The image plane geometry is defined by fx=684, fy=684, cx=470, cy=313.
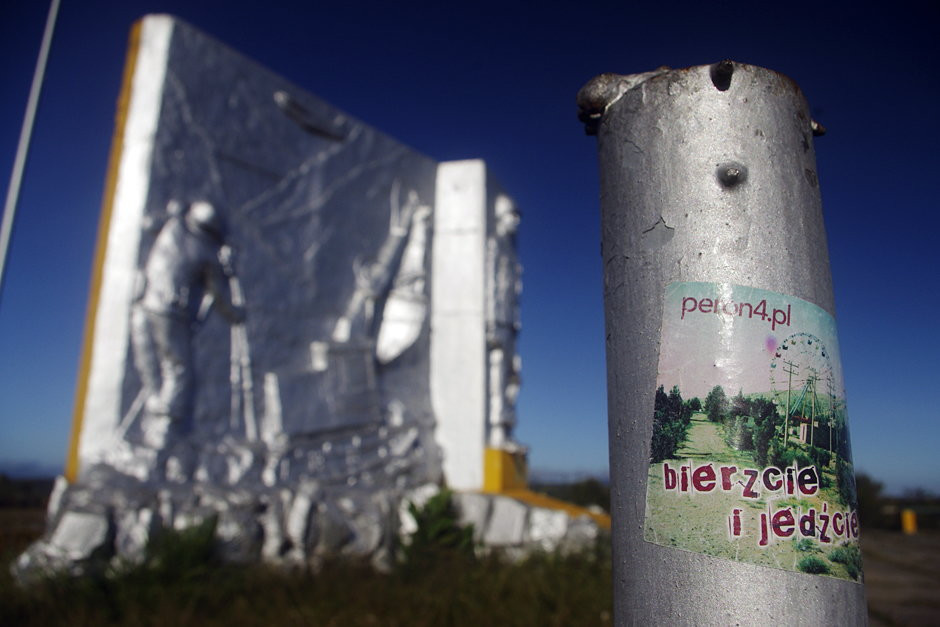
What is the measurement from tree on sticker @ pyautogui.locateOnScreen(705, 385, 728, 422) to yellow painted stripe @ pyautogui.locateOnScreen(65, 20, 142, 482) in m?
4.52

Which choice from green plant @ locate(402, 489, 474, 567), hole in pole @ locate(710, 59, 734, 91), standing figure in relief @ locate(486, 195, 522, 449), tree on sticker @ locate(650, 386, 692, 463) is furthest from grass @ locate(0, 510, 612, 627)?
hole in pole @ locate(710, 59, 734, 91)

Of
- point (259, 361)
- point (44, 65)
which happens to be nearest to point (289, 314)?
point (259, 361)

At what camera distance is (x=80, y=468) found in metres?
4.33

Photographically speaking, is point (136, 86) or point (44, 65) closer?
point (44, 65)

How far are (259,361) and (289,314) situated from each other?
22.2 inches

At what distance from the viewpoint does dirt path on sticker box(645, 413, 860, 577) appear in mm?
858

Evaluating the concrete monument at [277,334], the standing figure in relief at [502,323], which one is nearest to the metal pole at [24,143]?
the concrete monument at [277,334]

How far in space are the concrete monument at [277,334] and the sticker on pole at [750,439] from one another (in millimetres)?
4092

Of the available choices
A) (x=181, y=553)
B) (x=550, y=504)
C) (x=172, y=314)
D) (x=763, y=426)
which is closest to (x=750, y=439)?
(x=763, y=426)

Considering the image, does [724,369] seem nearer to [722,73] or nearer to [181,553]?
[722,73]

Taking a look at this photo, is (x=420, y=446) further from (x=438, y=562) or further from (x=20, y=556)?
(x=20, y=556)

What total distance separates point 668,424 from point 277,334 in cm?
531

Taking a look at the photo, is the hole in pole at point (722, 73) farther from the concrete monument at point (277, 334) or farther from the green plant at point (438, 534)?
the green plant at point (438, 534)

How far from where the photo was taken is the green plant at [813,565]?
858 millimetres
